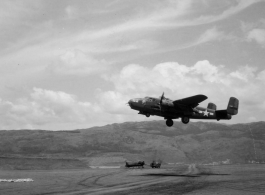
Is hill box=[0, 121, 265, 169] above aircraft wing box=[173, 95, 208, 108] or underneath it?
underneath

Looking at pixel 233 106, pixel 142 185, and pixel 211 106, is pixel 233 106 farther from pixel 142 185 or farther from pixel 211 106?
pixel 142 185

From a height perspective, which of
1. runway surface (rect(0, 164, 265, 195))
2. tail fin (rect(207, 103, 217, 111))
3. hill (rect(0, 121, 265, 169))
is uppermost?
Answer: tail fin (rect(207, 103, 217, 111))

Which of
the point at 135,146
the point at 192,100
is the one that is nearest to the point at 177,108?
the point at 192,100

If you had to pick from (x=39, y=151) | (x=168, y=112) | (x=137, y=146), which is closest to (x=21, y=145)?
(x=39, y=151)

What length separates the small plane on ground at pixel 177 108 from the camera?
39.4 meters

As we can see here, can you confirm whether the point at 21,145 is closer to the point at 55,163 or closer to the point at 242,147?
the point at 55,163

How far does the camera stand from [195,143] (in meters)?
169

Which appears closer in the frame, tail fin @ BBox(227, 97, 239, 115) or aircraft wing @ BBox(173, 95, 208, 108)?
aircraft wing @ BBox(173, 95, 208, 108)

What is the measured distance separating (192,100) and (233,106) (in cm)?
956

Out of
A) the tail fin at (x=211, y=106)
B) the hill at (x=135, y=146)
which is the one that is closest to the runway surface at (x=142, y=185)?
the tail fin at (x=211, y=106)

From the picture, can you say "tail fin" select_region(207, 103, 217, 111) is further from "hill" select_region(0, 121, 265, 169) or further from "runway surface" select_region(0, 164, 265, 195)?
"hill" select_region(0, 121, 265, 169)

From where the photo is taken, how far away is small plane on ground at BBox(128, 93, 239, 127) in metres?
39.4

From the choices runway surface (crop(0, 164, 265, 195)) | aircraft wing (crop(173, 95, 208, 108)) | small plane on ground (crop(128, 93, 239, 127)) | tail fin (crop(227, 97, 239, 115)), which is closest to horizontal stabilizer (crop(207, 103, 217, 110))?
small plane on ground (crop(128, 93, 239, 127))

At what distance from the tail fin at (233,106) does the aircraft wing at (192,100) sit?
23.2 feet
